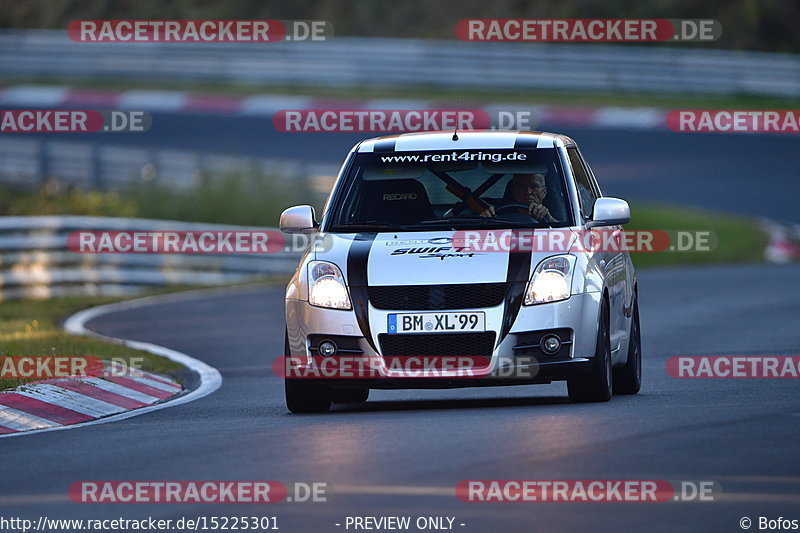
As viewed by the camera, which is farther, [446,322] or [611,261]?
[611,261]

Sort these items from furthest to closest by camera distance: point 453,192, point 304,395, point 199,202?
1. point 199,202
2. point 453,192
3. point 304,395

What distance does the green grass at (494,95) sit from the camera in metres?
37.0

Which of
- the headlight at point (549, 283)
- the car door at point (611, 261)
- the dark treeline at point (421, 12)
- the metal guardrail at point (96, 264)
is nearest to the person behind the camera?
the headlight at point (549, 283)

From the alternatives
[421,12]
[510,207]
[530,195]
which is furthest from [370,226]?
[421,12]

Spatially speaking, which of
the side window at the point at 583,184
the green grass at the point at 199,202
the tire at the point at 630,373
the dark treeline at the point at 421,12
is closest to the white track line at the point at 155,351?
the tire at the point at 630,373

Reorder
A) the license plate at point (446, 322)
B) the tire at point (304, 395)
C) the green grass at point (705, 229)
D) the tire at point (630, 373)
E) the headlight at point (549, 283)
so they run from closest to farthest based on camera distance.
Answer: the license plate at point (446, 322) < the headlight at point (549, 283) < the tire at point (304, 395) < the tire at point (630, 373) < the green grass at point (705, 229)

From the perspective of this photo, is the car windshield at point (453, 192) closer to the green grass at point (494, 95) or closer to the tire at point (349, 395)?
the tire at point (349, 395)

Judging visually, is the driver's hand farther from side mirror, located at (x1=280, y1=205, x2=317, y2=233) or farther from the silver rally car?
side mirror, located at (x1=280, y1=205, x2=317, y2=233)

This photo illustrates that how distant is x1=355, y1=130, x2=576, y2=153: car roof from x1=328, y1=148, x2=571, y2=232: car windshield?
3.0 inches

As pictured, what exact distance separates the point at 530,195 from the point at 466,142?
2.31ft

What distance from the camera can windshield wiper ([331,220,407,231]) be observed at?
475 inches

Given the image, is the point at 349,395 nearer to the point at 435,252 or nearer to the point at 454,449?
the point at 435,252

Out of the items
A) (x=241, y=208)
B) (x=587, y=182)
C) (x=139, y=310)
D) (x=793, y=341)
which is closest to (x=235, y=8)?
(x=241, y=208)

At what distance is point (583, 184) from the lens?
1284 centimetres
